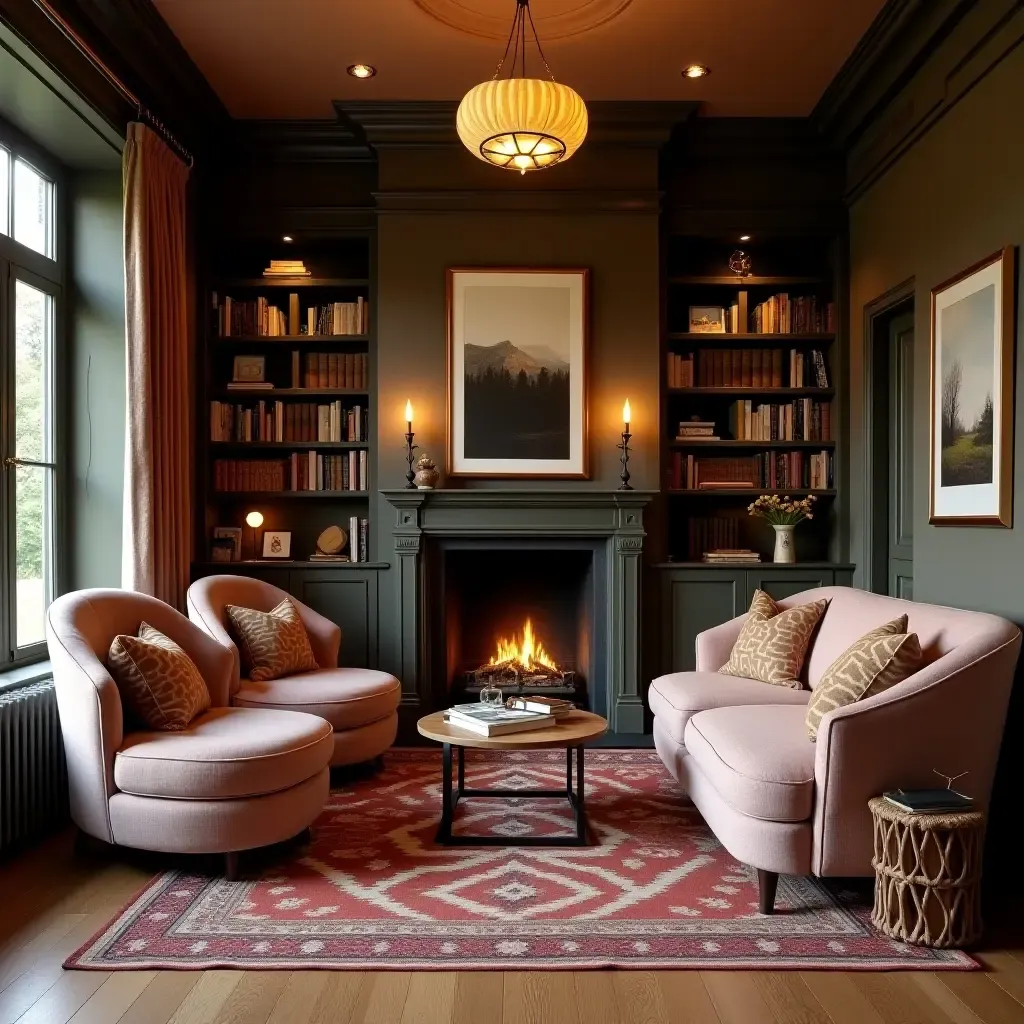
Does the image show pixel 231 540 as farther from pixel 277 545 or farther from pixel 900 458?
pixel 900 458

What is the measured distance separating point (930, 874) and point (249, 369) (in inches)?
171

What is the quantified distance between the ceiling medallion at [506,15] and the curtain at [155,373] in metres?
1.43

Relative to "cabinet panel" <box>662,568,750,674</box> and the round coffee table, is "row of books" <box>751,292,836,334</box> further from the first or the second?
the round coffee table

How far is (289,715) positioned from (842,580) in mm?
3194

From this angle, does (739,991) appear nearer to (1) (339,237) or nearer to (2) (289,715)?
(2) (289,715)

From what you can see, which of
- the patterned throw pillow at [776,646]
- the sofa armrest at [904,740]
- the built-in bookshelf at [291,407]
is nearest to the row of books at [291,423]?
the built-in bookshelf at [291,407]

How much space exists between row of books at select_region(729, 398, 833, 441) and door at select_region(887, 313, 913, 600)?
1.59ft

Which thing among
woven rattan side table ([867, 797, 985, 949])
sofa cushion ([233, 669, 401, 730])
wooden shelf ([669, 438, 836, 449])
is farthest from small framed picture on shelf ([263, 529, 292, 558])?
woven rattan side table ([867, 797, 985, 949])

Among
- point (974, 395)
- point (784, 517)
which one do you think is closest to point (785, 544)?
point (784, 517)

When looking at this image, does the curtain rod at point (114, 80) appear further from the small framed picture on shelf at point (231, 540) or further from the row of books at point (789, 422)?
the row of books at point (789, 422)

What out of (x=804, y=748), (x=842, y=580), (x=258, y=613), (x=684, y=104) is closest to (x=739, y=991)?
(x=804, y=748)

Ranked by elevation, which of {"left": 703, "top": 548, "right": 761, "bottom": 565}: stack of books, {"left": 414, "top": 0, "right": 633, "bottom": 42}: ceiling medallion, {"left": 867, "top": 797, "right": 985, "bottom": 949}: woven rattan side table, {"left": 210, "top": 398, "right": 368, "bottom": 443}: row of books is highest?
{"left": 414, "top": 0, "right": 633, "bottom": 42}: ceiling medallion

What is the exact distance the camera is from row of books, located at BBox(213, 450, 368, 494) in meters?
5.34

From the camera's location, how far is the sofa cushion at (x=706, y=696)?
3.64 metres
